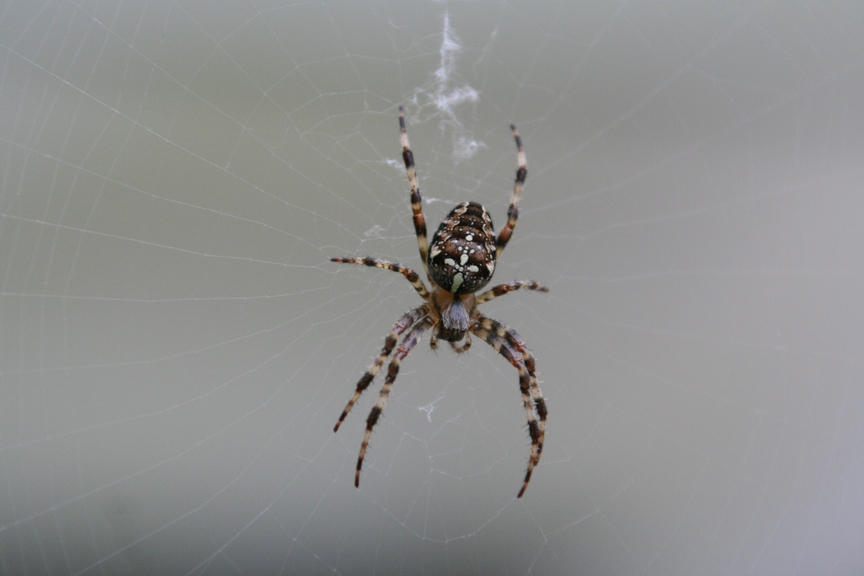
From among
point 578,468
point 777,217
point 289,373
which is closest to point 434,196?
point 289,373

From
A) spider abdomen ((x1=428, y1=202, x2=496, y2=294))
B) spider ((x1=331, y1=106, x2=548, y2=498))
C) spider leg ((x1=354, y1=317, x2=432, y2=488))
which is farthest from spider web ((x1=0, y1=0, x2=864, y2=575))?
spider abdomen ((x1=428, y1=202, x2=496, y2=294))

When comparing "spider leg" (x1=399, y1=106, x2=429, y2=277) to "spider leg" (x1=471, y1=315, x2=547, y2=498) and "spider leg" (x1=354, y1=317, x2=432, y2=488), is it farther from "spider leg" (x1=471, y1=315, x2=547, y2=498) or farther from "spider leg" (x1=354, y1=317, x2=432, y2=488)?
"spider leg" (x1=471, y1=315, x2=547, y2=498)

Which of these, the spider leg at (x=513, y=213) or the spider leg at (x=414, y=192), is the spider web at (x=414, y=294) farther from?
the spider leg at (x=513, y=213)

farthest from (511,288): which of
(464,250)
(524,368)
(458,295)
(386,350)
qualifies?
(386,350)

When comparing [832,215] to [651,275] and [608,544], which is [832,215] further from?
[608,544]

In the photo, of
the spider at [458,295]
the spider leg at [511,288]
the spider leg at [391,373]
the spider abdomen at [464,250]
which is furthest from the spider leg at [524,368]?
the spider abdomen at [464,250]

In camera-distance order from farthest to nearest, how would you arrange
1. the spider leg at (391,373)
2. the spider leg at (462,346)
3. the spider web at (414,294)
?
the spider web at (414,294) < the spider leg at (462,346) < the spider leg at (391,373)
